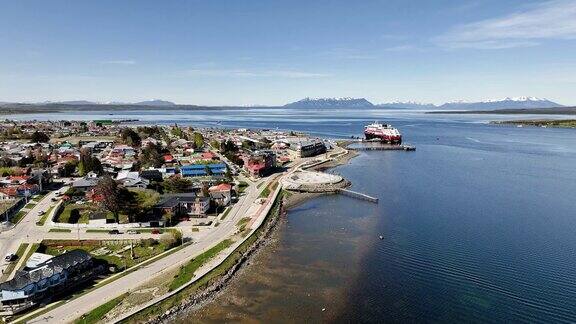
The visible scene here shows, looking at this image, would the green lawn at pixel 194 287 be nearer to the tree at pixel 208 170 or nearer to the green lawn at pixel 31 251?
the green lawn at pixel 31 251

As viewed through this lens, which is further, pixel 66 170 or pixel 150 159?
pixel 150 159

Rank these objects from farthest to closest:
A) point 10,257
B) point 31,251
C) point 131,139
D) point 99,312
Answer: point 131,139
point 31,251
point 10,257
point 99,312

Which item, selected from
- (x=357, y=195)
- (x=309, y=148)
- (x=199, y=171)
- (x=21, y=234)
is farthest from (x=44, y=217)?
(x=309, y=148)

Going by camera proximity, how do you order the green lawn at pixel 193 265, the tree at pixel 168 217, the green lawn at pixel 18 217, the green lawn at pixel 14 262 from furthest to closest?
1. the green lawn at pixel 18 217
2. the tree at pixel 168 217
3. the green lawn at pixel 14 262
4. the green lawn at pixel 193 265

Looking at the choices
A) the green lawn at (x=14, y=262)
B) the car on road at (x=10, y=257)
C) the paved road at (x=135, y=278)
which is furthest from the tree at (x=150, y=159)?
the car on road at (x=10, y=257)

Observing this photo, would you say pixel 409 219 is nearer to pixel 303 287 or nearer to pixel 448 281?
pixel 448 281

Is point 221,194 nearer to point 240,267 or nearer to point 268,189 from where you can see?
point 268,189

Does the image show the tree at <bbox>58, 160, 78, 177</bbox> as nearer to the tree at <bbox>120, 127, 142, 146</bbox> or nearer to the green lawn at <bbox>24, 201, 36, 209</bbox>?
the green lawn at <bbox>24, 201, 36, 209</bbox>
